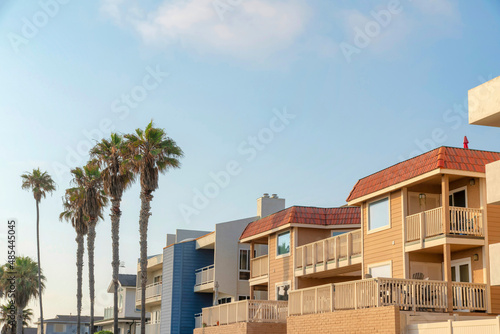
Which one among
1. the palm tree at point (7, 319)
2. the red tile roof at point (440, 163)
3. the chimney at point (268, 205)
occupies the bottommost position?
the palm tree at point (7, 319)

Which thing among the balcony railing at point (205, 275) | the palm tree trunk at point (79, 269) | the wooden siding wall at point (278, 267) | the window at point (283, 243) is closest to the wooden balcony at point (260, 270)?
the wooden siding wall at point (278, 267)

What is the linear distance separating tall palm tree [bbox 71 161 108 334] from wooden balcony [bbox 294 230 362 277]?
73.5 ft

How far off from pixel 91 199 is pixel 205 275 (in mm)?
11629

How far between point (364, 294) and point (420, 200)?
15.6ft

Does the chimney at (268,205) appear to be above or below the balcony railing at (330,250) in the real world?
above

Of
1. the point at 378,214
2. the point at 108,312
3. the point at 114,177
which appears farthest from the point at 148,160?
the point at 108,312

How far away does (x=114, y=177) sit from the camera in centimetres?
4538

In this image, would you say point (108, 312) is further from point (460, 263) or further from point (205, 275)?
point (460, 263)

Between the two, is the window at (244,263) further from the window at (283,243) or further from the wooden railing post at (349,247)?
the wooden railing post at (349,247)

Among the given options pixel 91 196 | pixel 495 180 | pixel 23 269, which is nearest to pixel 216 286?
pixel 91 196

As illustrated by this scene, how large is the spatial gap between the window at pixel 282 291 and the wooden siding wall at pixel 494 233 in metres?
13.3

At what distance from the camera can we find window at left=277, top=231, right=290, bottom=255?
3584 centimetres

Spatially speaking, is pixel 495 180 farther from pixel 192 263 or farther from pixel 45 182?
pixel 45 182

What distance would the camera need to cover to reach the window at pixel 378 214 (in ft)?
90.3
